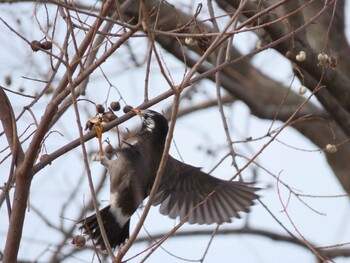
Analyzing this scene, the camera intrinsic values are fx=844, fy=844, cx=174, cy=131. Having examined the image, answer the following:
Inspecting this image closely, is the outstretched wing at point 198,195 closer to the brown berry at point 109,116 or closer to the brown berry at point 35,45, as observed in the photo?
the brown berry at point 109,116

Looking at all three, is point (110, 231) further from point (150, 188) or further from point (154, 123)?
point (154, 123)

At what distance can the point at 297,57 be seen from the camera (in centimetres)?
496

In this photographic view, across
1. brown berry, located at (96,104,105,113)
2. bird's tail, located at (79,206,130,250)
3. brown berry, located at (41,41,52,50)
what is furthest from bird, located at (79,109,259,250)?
brown berry, located at (41,41,52,50)

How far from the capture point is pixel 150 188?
16.1ft

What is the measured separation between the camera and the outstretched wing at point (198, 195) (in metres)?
5.24

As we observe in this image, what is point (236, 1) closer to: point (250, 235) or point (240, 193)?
point (240, 193)

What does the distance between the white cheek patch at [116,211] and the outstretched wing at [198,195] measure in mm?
402

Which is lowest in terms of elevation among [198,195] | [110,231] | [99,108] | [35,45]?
[110,231]

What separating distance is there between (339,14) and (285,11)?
2412 millimetres

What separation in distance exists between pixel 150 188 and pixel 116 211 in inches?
9.4

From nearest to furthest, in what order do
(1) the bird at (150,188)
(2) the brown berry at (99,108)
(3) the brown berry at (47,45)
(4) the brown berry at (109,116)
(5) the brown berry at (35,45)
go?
(5) the brown berry at (35,45) < (3) the brown berry at (47,45) < (4) the brown berry at (109,116) < (2) the brown berry at (99,108) < (1) the bird at (150,188)

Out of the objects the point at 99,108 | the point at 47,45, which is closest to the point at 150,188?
the point at 99,108

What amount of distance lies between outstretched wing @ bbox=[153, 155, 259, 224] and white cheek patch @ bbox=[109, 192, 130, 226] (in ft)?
1.32

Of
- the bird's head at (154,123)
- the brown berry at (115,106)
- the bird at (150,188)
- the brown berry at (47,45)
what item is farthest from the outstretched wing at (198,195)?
the brown berry at (47,45)
